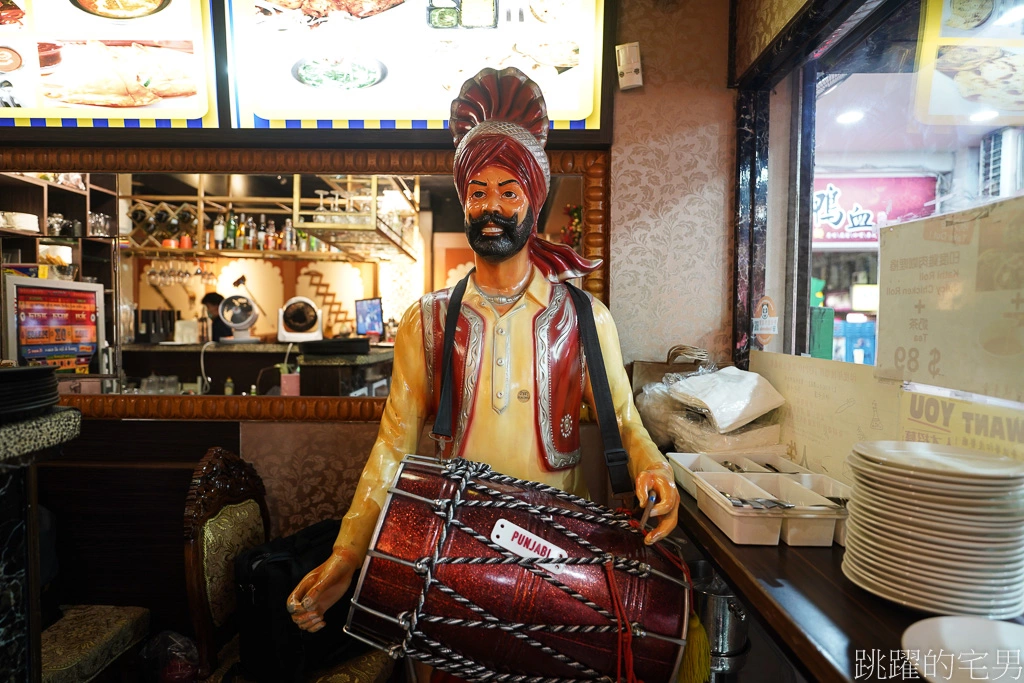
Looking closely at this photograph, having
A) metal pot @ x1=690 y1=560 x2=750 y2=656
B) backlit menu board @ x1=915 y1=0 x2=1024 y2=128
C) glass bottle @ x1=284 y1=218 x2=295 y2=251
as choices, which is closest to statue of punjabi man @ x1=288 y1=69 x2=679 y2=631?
metal pot @ x1=690 y1=560 x2=750 y2=656

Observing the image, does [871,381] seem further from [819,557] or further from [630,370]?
[630,370]

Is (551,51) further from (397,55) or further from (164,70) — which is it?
(164,70)

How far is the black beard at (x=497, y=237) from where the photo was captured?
4.71ft

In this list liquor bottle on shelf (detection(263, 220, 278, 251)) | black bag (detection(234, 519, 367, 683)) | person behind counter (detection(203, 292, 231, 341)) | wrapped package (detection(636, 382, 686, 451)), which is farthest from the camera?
person behind counter (detection(203, 292, 231, 341))

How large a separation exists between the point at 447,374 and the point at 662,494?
2.12 feet

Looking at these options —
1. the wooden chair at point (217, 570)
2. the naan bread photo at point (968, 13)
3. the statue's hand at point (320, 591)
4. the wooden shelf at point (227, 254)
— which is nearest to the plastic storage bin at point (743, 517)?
the statue's hand at point (320, 591)

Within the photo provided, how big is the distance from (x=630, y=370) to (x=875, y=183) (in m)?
1.06

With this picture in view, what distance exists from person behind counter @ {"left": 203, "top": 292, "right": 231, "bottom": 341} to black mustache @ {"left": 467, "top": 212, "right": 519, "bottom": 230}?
6.41 meters

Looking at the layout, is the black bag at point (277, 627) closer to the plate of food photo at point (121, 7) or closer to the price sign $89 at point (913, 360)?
the price sign $89 at point (913, 360)

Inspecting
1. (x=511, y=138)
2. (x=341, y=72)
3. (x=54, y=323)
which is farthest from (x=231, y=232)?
(x=511, y=138)

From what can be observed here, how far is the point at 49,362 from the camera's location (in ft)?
8.23

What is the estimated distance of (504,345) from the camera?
58.4 inches

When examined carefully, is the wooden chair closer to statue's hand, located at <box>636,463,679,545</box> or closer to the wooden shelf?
statue's hand, located at <box>636,463,679,545</box>

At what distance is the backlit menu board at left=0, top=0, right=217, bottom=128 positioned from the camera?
2.19 meters
